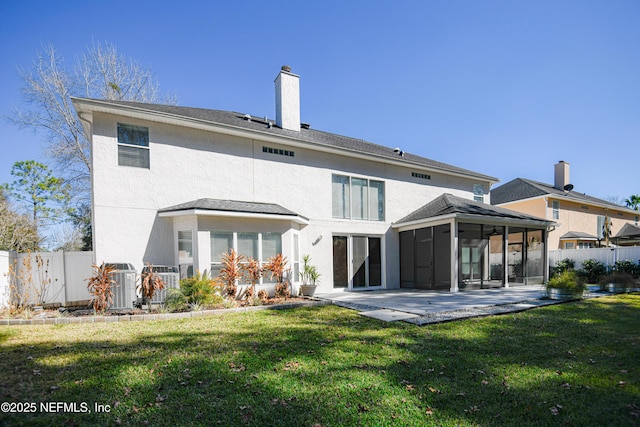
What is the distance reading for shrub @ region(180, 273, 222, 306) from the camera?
26.4 feet

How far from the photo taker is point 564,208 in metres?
23.2

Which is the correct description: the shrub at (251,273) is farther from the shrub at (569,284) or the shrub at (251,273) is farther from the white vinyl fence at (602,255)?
the white vinyl fence at (602,255)

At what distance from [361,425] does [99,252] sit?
918 cm

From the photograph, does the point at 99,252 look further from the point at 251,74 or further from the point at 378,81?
the point at 378,81

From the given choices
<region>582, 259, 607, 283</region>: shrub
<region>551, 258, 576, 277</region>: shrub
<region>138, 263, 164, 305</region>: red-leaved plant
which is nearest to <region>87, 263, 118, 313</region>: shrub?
<region>138, 263, 164, 305</region>: red-leaved plant

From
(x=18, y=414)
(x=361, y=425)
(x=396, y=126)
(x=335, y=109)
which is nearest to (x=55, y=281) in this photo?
(x=18, y=414)

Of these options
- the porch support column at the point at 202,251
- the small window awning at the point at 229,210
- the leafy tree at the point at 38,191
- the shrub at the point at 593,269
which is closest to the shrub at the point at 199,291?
the porch support column at the point at 202,251

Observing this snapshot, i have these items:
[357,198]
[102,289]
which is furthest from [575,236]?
[102,289]

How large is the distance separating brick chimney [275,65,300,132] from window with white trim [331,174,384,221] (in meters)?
3.15

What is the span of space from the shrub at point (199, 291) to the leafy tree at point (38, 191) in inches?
722

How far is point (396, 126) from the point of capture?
1750 cm

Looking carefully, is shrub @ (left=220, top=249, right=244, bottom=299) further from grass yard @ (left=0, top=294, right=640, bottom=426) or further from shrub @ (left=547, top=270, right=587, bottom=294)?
shrub @ (left=547, top=270, right=587, bottom=294)

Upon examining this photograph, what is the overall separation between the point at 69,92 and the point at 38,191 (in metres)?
8.61

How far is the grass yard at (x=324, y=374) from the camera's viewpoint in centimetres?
300
